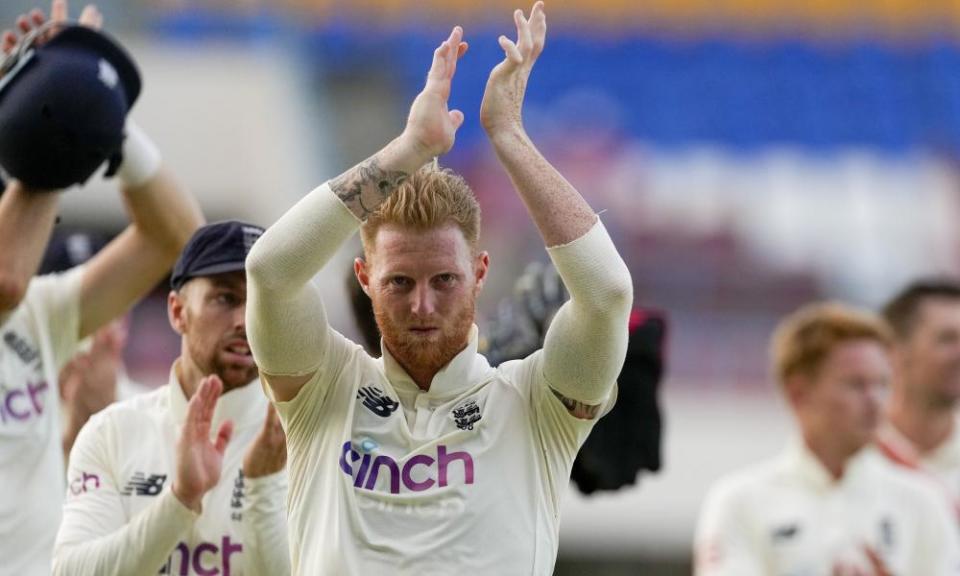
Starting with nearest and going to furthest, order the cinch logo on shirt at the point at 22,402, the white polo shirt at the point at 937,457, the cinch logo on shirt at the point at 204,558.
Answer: the cinch logo on shirt at the point at 204,558 → the cinch logo on shirt at the point at 22,402 → the white polo shirt at the point at 937,457

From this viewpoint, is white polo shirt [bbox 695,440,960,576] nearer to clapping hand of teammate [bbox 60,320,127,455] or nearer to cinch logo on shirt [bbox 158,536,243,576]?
clapping hand of teammate [bbox 60,320,127,455]

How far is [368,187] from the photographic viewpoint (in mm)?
3590

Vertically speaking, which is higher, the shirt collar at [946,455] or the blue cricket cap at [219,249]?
the shirt collar at [946,455]

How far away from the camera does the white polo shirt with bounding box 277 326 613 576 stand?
12.0ft

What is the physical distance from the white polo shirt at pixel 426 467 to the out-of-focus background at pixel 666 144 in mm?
11725

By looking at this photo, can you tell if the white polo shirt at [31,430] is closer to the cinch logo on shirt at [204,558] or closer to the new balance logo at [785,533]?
the cinch logo on shirt at [204,558]

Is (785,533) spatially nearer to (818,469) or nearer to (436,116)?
(818,469)

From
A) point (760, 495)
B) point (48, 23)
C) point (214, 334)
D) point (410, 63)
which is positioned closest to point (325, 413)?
point (214, 334)

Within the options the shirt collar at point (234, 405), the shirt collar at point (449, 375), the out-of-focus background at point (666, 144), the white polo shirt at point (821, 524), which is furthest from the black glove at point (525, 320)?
the out-of-focus background at point (666, 144)

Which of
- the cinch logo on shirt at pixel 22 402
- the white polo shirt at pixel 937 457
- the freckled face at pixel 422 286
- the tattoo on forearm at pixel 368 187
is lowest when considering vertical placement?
the freckled face at pixel 422 286

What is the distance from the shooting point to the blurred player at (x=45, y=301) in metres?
4.85

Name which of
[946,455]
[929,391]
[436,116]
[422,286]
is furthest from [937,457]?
[436,116]

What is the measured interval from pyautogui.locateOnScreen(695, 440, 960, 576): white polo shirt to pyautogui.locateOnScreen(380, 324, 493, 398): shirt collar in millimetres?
3126

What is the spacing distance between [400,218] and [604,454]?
1821 millimetres
